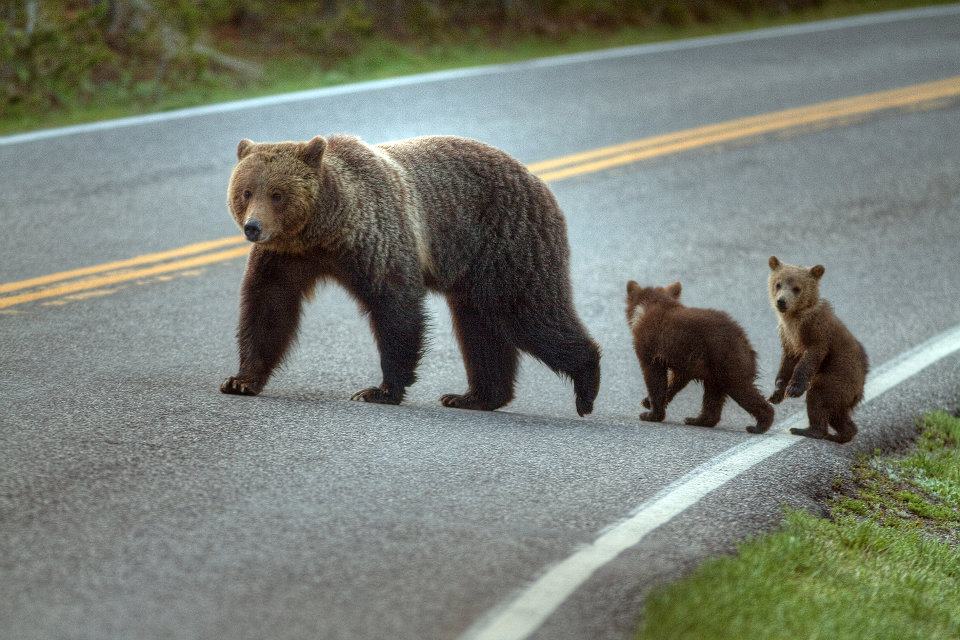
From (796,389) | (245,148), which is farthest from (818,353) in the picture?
(245,148)

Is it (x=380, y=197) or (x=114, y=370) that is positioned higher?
(x=380, y=197)

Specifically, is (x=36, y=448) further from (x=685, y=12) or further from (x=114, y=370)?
(x=685, y=12)

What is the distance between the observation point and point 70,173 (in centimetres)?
1065

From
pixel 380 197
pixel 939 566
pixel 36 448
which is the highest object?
pixel 380 197

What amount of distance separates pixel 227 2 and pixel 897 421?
10.9 m

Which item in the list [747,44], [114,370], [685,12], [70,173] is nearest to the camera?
[114,370]

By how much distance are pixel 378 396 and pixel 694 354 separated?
1.61 meters

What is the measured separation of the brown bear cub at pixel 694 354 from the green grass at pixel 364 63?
7452mm

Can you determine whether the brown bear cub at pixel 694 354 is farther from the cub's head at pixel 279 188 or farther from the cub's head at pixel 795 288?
the cub's head at pixel 279 188

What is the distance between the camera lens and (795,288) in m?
6.53

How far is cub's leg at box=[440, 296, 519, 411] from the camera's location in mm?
7027

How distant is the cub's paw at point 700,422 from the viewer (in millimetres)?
6898

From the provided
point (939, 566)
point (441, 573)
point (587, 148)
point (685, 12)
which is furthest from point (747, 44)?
point (441, 573)

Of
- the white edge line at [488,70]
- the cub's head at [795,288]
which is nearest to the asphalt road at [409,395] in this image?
the white edge line at [488,70]
